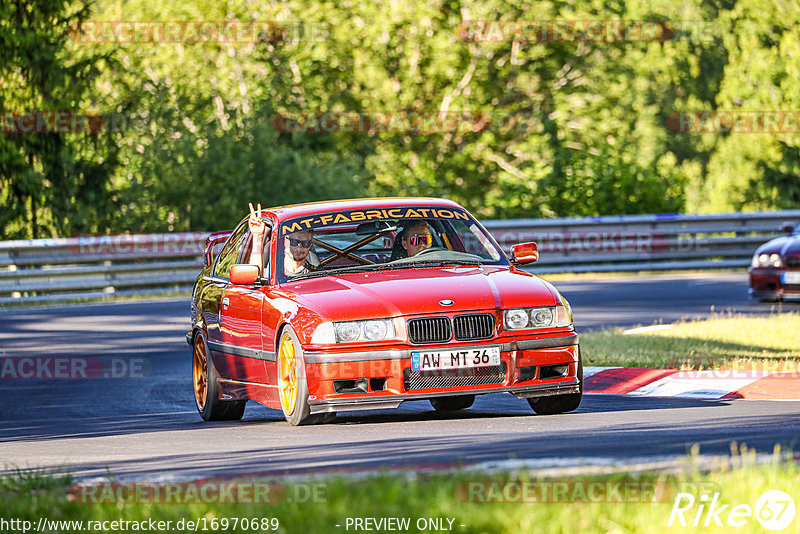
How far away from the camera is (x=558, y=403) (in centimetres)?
951

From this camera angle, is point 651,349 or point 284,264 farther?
point 651,349

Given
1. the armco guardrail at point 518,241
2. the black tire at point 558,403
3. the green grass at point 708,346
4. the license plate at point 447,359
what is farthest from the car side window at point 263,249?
the armco guardrail at point 518,241

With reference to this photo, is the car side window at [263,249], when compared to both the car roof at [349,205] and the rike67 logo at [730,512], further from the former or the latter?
the rike67 logo at [730,512]

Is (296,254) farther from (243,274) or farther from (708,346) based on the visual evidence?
(708,346)

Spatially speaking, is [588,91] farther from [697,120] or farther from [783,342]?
Answer: [783,342]

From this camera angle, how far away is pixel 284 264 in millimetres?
10055

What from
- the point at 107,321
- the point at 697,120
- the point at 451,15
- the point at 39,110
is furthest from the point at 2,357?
the point at 697,120

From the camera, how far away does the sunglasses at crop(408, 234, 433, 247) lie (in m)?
10.3

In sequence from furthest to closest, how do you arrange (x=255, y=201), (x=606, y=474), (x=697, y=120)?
(x=697, y=120) < (x=255, y=201) < (x=606, y=474)

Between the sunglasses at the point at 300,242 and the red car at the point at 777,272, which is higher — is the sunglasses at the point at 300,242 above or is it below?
above

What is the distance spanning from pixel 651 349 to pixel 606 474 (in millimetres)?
7575

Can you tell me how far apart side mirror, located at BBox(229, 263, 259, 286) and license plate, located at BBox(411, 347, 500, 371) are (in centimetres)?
166

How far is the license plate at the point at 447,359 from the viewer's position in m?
8.82

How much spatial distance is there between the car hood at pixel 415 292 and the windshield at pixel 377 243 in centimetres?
30
